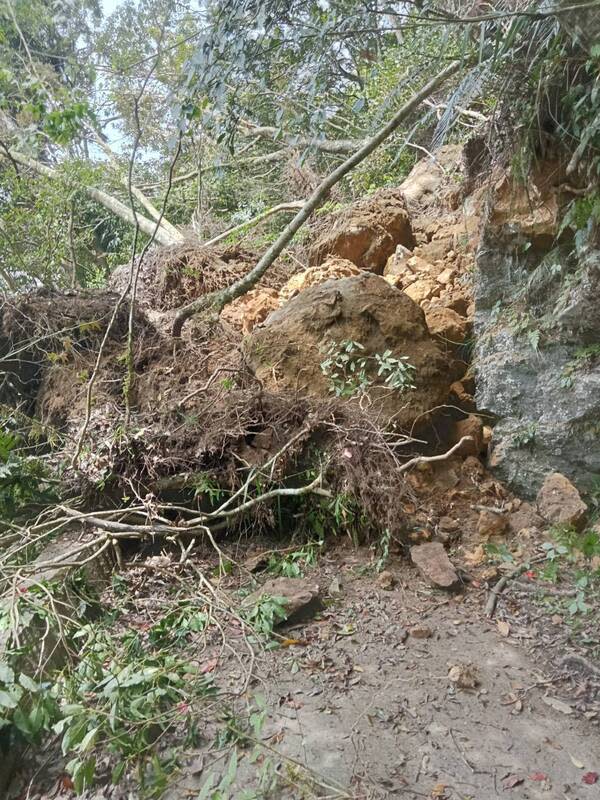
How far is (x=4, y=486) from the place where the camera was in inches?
161

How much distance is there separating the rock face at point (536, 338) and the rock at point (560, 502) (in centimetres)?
15

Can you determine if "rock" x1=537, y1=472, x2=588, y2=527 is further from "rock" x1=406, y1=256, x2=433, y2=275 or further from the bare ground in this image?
"rock" x1=406, y1=256, x2=433, y2=275

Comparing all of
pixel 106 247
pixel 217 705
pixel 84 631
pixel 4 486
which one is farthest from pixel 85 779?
pixel 106 247

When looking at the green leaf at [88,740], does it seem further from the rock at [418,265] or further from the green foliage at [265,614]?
the rock at [418,265]

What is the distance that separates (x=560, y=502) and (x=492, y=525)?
448 mm

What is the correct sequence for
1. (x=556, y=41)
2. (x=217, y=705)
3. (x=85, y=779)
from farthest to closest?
(x=556, y=41)
(x=217, y=705)
(x=85, y=779)

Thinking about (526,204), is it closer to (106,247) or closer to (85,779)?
(85,779)

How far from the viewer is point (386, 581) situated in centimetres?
356

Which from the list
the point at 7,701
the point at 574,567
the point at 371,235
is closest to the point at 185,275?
the point at 371,235

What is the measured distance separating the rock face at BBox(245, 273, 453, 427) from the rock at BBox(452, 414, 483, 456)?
0.27 m

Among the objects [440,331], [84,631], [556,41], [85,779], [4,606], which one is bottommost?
[85,779]

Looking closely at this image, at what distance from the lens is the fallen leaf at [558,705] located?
254 cm

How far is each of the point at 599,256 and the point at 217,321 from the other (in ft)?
10.8

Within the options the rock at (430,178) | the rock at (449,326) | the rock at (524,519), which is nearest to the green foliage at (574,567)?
the rock at (524,519)
